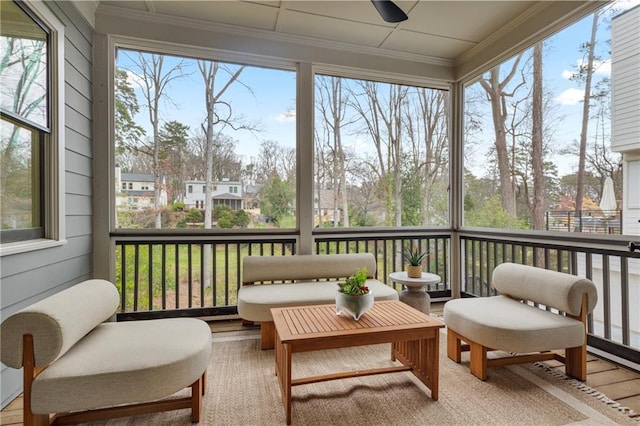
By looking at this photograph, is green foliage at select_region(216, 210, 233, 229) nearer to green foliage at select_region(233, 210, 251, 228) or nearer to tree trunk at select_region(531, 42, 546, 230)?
green foliage at select_region(233, 210, 251, 228)

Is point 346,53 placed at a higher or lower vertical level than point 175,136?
higher

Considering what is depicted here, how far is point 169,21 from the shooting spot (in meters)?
3.05

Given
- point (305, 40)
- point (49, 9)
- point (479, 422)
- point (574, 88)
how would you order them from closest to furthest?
point (479, 422)
point (49, 9)
point (574, 88)
point (305, 40)

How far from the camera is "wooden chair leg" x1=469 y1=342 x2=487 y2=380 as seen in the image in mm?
2088

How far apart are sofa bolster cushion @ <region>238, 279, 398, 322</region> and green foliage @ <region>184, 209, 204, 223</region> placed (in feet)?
2.84

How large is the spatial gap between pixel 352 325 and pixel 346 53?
2997mm

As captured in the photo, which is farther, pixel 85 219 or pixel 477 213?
pixel 477 213

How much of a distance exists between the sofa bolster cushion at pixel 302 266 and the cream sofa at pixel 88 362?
4.09ft

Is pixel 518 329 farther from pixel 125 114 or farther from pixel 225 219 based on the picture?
pixel 125 114

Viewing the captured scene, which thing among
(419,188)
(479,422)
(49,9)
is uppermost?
(49,9)

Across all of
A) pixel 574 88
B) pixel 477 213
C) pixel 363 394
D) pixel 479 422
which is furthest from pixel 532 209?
pixel 363 394

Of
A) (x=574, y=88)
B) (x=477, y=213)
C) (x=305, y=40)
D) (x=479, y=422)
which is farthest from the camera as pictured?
(x=477, y=213)

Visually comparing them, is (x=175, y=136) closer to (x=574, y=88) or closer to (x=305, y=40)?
(x=305, y=40)

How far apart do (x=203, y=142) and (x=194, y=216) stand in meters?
0.77
